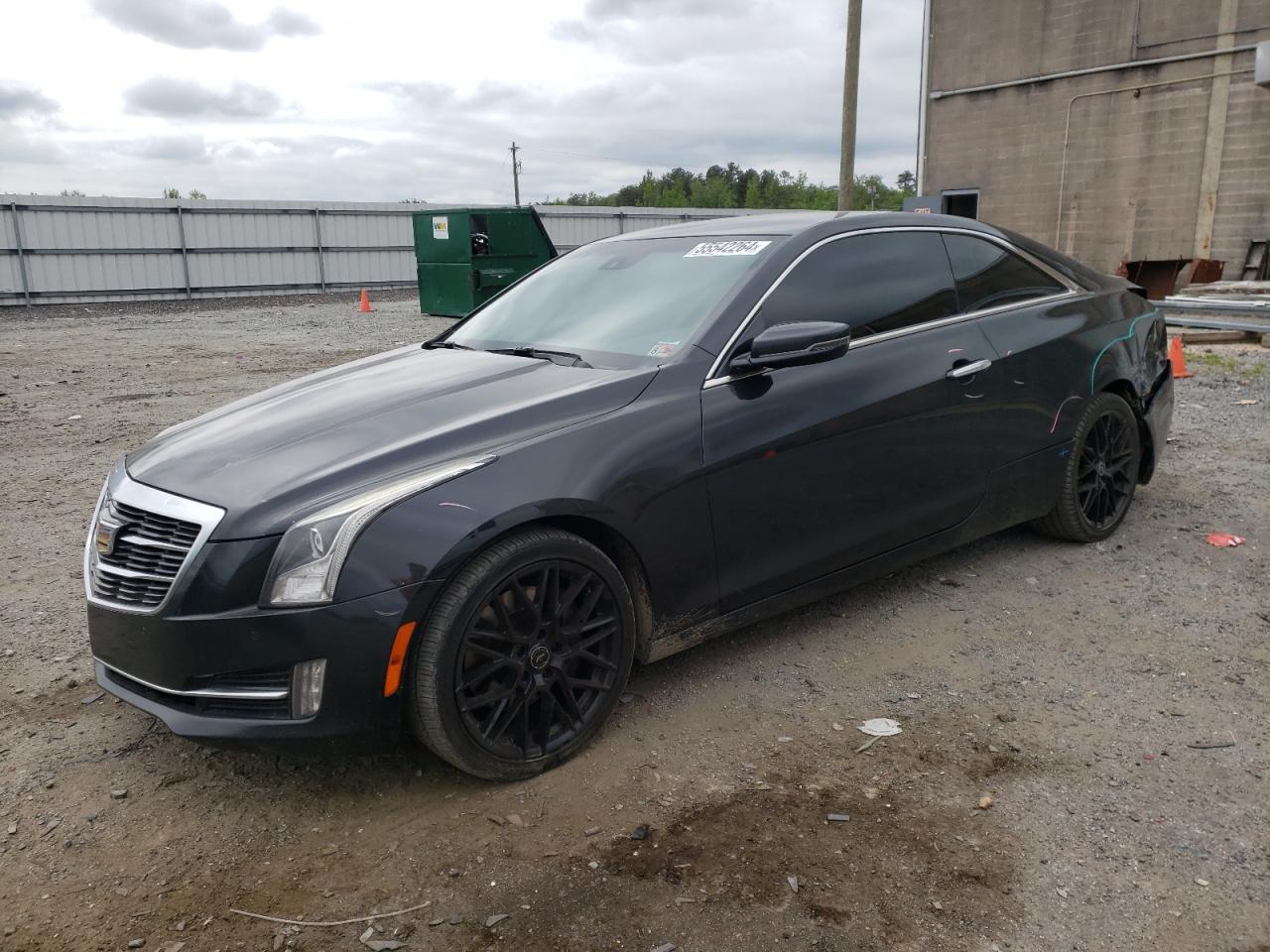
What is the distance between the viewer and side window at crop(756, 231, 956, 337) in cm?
367

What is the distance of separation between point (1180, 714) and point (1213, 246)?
55.5ft

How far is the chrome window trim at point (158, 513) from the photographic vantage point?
2691 mm

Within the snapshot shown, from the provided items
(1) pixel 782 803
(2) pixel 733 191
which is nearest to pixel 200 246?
(1) pixel 782 803

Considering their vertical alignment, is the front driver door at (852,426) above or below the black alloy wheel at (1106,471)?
above

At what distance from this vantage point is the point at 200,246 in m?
26.4

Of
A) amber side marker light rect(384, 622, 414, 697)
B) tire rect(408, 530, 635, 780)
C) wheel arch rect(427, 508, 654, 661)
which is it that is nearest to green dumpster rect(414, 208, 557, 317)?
wheel arch rect(427, 508, 654, 661)

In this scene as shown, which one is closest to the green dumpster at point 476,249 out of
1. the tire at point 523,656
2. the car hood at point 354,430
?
the car hood at point 354,430

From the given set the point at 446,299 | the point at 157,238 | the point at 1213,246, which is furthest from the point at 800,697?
the point at 157,238

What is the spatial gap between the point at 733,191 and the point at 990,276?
101 metres

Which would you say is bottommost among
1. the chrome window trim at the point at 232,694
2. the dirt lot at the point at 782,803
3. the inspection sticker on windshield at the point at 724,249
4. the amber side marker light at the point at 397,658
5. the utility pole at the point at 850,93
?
the dirt lot at the point at 782,803

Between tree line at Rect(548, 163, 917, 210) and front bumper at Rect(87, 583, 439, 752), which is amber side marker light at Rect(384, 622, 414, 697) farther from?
tree line at Rect(548, 163, 917, 210)

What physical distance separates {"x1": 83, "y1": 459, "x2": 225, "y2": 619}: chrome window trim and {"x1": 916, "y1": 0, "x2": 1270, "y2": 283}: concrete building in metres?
15.0

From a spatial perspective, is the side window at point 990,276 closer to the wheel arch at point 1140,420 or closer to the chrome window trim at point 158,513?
the wheel arch at point 1140,420

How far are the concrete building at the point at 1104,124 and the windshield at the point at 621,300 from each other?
13.0 meters
